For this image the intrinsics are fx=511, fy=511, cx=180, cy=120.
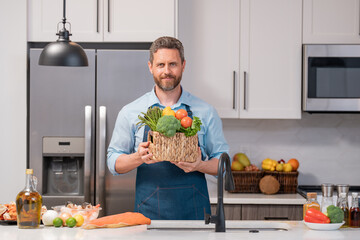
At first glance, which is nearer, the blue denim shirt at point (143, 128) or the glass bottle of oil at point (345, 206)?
the glass bottle of oil at point (345, 206)

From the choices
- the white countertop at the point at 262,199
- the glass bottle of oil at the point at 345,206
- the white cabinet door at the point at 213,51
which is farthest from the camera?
the white cabinet door at the point at 213,51

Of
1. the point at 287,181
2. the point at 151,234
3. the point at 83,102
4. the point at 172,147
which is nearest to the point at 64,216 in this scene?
the point at 151,234

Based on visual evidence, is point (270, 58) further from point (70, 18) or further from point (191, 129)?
point (191, 129)

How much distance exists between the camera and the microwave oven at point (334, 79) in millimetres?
3557

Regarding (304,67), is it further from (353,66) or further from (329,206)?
(329,206)

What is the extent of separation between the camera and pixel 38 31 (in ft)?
11.1

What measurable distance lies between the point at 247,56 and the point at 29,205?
2135 mm

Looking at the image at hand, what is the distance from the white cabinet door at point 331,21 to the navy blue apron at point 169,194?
167cm

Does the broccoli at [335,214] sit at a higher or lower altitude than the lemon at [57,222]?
higher

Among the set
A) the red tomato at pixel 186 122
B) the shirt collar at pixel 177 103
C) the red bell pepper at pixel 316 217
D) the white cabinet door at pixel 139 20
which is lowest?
the red bell pepper at pixel 316 217

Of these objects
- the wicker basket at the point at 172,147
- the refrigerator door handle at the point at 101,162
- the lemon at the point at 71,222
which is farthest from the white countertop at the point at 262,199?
the lemon at the point at 71,222

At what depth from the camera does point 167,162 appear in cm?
255

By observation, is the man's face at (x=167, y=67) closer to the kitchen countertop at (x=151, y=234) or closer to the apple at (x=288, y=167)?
the kitchen countertop at (x=151, y=234)

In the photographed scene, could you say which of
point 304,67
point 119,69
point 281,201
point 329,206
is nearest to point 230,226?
point 329,206
